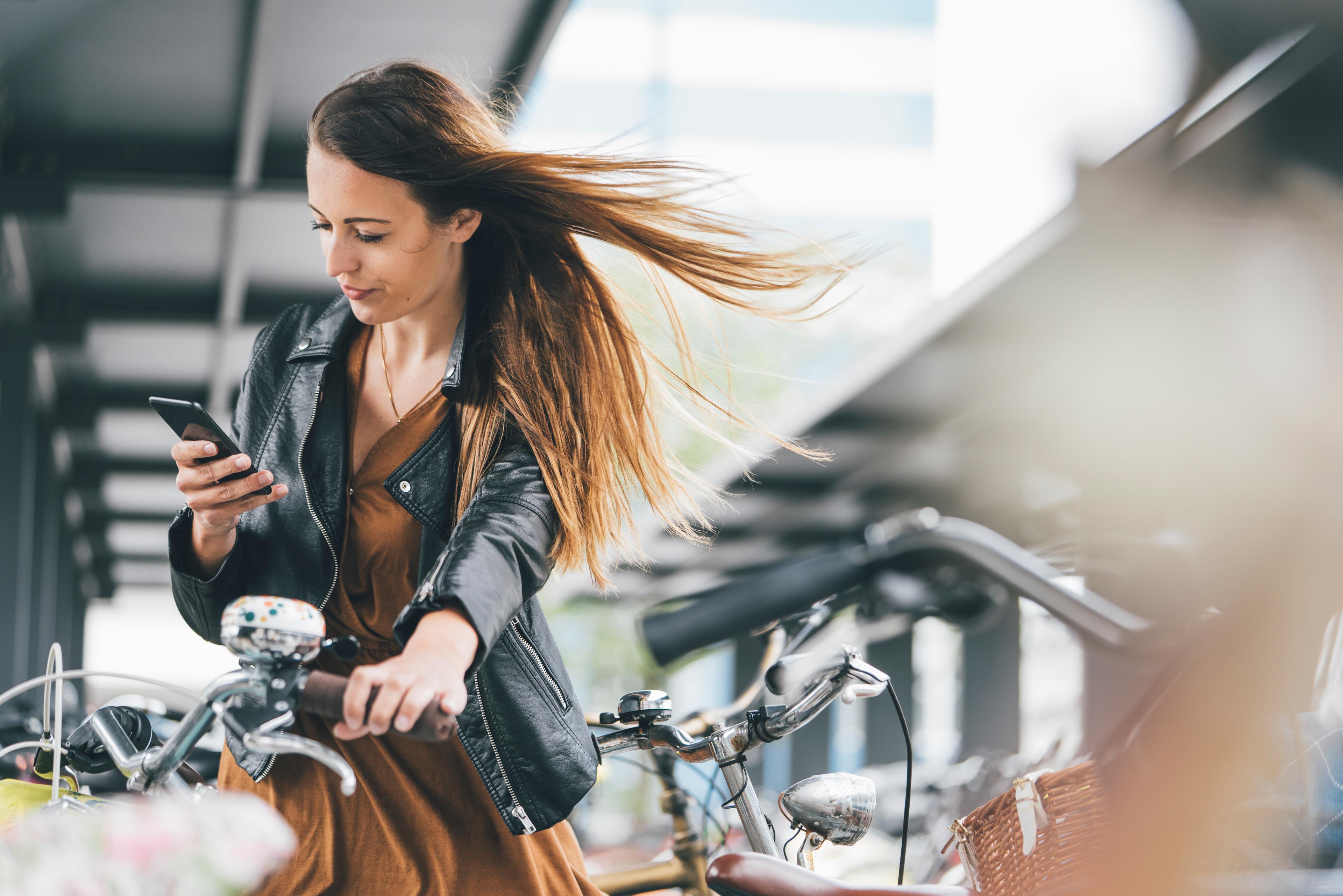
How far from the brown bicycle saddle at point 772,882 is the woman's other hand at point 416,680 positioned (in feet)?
1.40

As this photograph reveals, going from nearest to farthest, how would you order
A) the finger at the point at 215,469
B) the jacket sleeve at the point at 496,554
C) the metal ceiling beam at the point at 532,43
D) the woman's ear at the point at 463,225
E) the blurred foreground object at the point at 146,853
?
the blurred foreground object at the point at 146,853 < the jacket sleeve at the point at 496,554 < the finger at the point at 215,469 < the woman's ear at the point at 463,225 < the metal ceiling beam at the point at 532,43

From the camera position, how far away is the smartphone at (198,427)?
56.4 inches

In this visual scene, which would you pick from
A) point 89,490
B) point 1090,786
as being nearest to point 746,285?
point 1090,786

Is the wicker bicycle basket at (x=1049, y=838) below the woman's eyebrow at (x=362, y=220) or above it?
below

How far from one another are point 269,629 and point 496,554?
1.36 ft

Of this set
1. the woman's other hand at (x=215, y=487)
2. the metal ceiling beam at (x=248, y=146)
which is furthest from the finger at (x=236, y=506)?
the metal ceiling beam at (x=248, y=146)

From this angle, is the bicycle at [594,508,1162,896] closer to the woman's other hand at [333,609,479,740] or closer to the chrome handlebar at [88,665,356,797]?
the woman's other hand at [333,609,479,740]

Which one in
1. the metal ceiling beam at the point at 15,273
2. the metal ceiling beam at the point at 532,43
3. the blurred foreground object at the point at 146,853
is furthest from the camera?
the metal ceiling beam at the point at 15,273

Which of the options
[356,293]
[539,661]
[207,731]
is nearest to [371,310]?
[356,293]

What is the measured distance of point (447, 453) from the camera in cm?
177

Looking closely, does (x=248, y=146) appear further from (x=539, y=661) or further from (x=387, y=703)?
(x=387, y=703)

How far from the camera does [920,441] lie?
9.02m

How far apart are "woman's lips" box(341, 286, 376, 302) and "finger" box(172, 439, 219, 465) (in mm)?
342

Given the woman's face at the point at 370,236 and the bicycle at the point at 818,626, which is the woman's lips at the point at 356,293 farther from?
the bicycle at the point at 818,626
